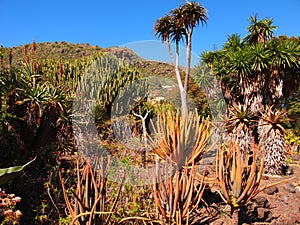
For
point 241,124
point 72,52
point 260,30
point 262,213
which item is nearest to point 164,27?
point 260,30

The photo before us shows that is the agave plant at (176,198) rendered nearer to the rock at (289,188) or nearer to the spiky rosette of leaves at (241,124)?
the rock at (289,188)

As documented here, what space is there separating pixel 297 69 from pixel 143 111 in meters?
5.80

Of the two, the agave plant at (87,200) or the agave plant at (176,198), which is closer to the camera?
the agave plant at (87,200)

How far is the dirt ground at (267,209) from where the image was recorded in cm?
460

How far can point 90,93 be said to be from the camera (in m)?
11.7

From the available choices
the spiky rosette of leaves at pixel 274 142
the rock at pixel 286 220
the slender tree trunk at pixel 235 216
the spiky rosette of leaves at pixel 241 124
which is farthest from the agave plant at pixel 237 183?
the spiky rosette of leaves at pixel 241 124

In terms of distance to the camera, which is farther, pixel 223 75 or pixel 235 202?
pixel 223 75

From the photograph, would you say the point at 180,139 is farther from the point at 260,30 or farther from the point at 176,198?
the point at 260,30

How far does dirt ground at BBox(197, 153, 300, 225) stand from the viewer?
15.1ft

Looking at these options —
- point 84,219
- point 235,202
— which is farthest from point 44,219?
point 235,202

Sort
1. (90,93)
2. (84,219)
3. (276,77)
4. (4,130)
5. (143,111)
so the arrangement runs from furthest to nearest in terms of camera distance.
Result: (143,111) → (90,93) → (276,77) → (4,130) → (84,219)

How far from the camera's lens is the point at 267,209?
523cm

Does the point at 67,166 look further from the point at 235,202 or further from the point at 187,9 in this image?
the point at 187,9

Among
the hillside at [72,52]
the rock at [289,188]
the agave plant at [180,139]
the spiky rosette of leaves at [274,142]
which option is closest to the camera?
the agave plant at [180,139]
